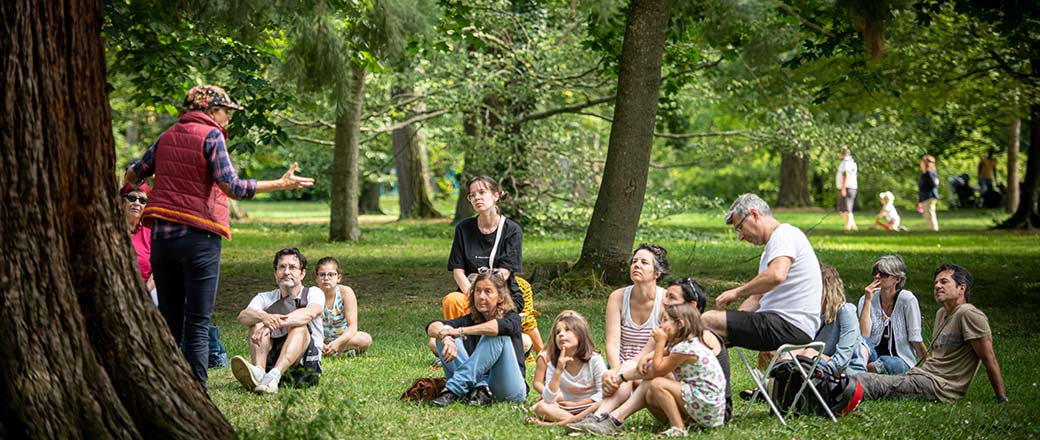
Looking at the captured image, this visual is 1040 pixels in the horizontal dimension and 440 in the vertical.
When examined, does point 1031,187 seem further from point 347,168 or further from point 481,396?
point 481,396

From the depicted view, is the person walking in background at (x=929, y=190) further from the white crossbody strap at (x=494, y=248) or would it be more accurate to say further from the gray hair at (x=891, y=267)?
the white crossbody strap at (x=494, y=248)

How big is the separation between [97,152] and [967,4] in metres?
10.4

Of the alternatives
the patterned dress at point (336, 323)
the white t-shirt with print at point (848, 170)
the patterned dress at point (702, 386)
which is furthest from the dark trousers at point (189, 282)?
the white t-shirt with print at point (848, 170)

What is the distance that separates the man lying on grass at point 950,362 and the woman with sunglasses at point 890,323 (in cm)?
48

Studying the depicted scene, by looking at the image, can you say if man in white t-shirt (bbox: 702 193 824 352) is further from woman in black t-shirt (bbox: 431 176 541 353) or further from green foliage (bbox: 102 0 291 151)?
green foliage (bbox: 102 0 291 151)

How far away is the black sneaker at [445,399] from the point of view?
23.6 feet

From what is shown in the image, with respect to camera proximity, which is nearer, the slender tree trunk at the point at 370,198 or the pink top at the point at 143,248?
the pink top at the point at 143,248

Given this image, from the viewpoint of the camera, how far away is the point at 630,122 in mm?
13312

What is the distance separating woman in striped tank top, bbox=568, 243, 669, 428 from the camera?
7012 mm

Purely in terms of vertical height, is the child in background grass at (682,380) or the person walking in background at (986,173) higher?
the person walking in background at (986,173)

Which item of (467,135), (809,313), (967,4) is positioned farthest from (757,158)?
(809,313)

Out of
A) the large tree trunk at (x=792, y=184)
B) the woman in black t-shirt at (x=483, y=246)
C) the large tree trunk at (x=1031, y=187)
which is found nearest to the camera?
the woman in black t-shirt at (x=483, y=246)

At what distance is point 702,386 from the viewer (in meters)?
6.31

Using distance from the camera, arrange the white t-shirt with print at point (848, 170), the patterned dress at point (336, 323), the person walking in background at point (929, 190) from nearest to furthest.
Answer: the patterned dress at point (336, 323) < the white t-shirt with print at point (848, 170) < the person walking in background at point (929, 190)
